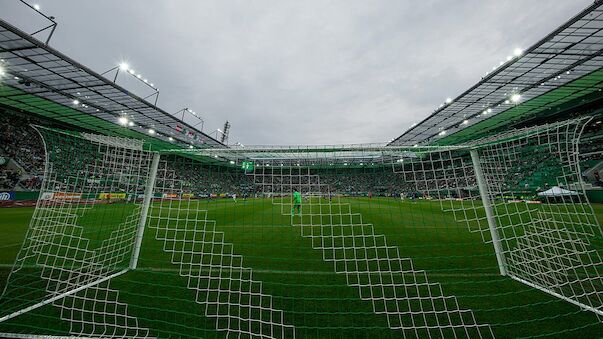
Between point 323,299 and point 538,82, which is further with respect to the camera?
point 538,82

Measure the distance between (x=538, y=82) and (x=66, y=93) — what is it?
113ft

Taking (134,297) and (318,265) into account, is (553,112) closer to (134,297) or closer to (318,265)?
(318,265)

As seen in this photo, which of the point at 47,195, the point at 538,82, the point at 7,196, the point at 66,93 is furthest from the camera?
the point at 7,196

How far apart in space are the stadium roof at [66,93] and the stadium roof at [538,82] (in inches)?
745

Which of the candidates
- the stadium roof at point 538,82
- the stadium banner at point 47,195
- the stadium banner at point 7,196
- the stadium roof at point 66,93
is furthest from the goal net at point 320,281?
the stadium banner at point 7,196

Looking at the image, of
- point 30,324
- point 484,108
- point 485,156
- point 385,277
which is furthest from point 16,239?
point 484,108

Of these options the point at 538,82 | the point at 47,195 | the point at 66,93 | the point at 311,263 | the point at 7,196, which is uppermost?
the point at 538,82

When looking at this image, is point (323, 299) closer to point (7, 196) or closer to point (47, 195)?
point (47, 195)

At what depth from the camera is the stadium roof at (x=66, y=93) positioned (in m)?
12.2

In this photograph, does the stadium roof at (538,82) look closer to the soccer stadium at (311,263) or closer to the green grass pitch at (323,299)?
the soccer stadium at (311,263)

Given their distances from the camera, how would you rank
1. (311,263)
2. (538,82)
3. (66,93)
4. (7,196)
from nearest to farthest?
1. (311,263)
2. (66,93)
3. (538,82)
4. (7,196)

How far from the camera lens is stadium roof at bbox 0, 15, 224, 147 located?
1219cm

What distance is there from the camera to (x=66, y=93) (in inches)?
674

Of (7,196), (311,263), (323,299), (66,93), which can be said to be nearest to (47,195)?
(323,299)
